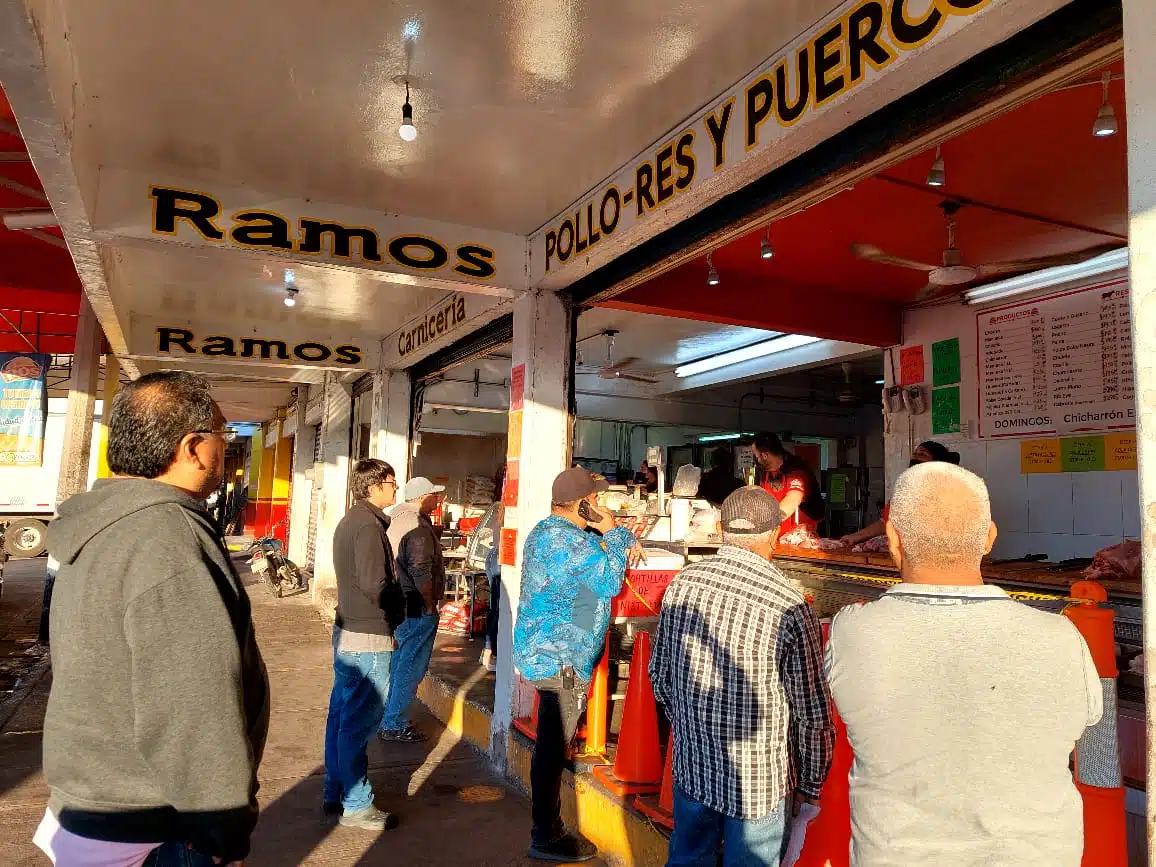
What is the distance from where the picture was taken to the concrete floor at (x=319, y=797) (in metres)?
4.03

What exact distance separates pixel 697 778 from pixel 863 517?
34.4 ft

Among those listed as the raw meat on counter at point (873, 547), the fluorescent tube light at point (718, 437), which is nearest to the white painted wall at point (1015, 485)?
the raw meat on counter at point (873, 547)

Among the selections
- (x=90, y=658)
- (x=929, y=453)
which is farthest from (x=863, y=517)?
(x=90, y=658)

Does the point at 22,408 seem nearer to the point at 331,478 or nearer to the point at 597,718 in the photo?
the point at 331,478

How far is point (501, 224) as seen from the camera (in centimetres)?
544

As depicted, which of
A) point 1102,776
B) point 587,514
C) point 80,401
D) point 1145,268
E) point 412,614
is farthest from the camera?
point 80,401

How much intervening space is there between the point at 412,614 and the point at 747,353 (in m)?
5.76

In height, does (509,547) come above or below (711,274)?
below

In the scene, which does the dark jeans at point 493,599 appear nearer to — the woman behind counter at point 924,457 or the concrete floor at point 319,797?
the concrete floor at point 319,797

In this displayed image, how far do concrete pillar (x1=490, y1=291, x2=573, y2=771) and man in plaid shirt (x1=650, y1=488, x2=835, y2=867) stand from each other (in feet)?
9.01

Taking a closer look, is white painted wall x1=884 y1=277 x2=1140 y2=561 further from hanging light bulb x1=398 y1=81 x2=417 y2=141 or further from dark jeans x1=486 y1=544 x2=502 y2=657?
hanging light bulb x1=398 y1=81 x2=417 y2=141

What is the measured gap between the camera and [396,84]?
3.67 m

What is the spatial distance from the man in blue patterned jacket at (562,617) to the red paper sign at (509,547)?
1511mm

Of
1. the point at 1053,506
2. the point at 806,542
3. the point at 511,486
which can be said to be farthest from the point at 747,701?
the point at 1053,506
